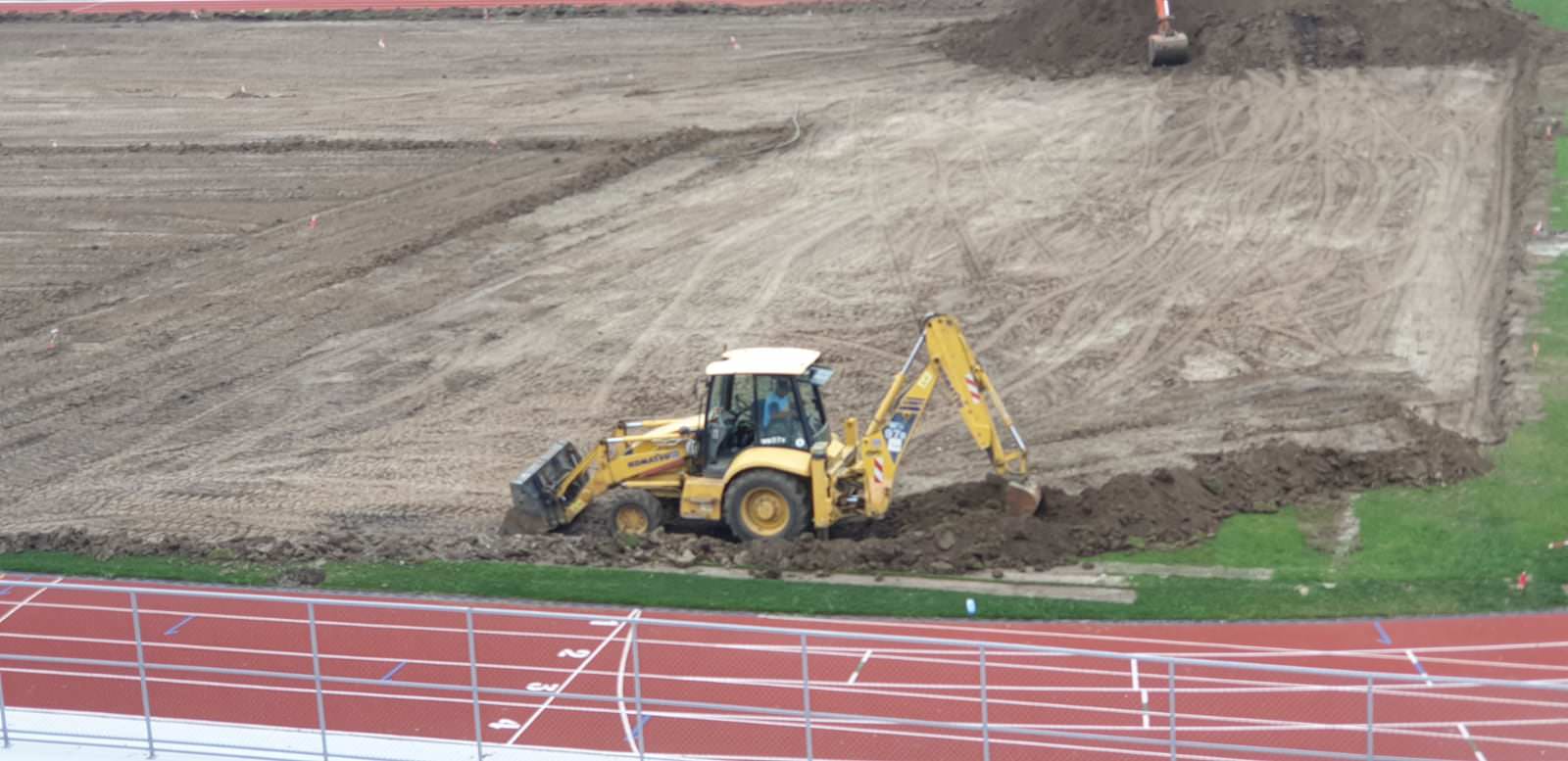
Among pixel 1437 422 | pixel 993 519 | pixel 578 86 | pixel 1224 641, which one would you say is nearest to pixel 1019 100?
pixel 578 86

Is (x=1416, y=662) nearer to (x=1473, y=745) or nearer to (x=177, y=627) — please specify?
(x=1473, y=745)

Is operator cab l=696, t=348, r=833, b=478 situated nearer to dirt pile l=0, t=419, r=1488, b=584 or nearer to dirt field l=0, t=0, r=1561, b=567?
dirt pile l=0, t=419, r=1488, b=584

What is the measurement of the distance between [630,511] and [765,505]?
5.56 feet

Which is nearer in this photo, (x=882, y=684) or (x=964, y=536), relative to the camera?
(x=882, y=684)

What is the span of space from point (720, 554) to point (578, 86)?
24.4 m

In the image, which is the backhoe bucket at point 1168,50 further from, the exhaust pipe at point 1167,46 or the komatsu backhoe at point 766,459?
the komatsu backhoe at point 766,459

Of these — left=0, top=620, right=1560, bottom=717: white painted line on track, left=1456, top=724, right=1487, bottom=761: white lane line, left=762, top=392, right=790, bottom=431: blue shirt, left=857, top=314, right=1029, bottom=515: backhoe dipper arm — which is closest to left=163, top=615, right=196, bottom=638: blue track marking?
left=0, top=620, right=1560, bottom=717: white painted line on track

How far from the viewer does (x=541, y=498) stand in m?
21.3

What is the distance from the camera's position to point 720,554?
816 inches

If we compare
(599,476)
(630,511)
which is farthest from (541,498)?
(630,511)

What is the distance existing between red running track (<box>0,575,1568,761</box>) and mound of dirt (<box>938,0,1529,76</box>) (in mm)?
23799

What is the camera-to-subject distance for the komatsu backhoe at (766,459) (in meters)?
20.3

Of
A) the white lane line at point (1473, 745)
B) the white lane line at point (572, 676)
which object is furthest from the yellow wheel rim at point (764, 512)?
the white lane line at point (1473, 745)

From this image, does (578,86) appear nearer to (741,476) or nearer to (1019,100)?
(1019,100)
